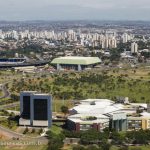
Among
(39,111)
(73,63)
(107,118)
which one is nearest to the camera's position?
(107,118)

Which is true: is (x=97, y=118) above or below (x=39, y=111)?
below

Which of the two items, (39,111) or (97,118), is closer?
(97,118)

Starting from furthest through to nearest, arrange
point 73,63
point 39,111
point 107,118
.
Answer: point 73,63
point 39,111
point 107,118

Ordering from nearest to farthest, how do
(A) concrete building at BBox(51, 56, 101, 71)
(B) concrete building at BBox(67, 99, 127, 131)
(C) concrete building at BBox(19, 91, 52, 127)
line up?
(B) concrete building at BBox(67, 99, 127, 131) < (C) concrete building at BBox(19, 91, 52, 127) < (A) concrete building at BBox(51, 56, 101, 71)

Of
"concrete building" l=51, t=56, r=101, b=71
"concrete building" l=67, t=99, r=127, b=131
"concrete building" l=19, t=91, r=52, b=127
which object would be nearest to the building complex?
"concrete building" l=67, t=99, r=127, b=131

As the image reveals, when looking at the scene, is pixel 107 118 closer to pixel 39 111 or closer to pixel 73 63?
pixel 39 111

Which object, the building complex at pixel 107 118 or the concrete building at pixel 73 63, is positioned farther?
the concrete building at pixel 73 63

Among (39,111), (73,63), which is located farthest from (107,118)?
(73,63)

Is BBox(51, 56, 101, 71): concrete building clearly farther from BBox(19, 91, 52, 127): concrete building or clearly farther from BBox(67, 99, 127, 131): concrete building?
BBox(19, 91, 52, 127): concrete building

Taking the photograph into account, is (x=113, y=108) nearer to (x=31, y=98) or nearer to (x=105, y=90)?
(x=31, y=98)

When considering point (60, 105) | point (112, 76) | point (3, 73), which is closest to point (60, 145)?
point (60, 105)

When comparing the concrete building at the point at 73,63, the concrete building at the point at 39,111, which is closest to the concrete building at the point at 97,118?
the concrete building at the point at 39,111

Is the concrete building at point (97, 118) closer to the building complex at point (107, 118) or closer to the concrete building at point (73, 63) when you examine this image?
the building complex at point (107, 118)
